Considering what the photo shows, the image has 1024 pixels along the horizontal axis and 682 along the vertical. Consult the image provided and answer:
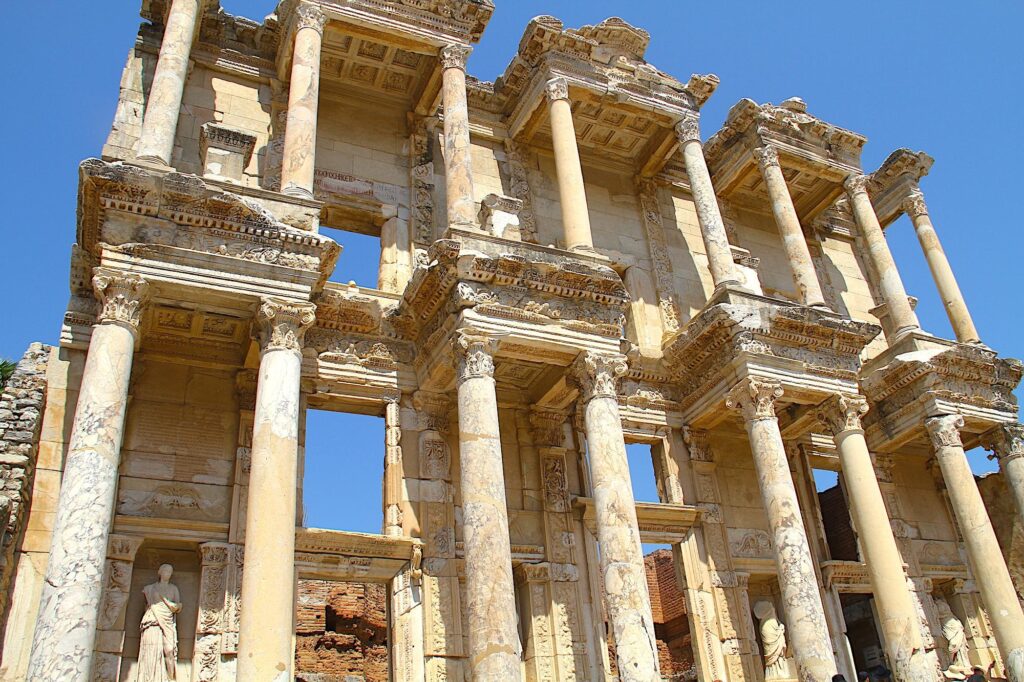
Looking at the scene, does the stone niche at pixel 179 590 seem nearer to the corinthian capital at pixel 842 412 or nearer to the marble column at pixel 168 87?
the marble column at pixel 168 87

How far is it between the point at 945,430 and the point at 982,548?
230 cm

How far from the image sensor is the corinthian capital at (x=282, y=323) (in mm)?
11547

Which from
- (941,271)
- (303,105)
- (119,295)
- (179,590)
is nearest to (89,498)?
(119,295)

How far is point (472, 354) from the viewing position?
1284 cm

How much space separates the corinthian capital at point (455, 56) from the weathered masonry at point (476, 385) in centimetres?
5

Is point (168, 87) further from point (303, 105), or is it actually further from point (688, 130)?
point (688, 130)

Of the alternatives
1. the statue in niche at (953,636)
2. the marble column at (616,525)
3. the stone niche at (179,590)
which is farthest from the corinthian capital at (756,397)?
the stone niche at (179,590)

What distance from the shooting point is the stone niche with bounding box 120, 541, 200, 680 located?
37.9 feet

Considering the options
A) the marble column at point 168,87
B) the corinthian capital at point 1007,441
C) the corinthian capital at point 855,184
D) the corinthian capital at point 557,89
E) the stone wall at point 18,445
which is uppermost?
the corinthian capital at point 557,89

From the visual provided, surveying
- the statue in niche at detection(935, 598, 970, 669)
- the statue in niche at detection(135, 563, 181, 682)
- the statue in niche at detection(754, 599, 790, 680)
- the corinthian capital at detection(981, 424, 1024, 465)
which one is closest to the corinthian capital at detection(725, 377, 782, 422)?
the statue in niche at detection(754, 599, 790, 680)

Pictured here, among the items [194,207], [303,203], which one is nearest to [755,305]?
[303,203]

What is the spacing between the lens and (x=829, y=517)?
2025 cm

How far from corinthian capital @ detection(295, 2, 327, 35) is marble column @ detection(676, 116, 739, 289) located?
764 centimetres

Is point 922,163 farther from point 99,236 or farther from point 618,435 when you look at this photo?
point 99,236
